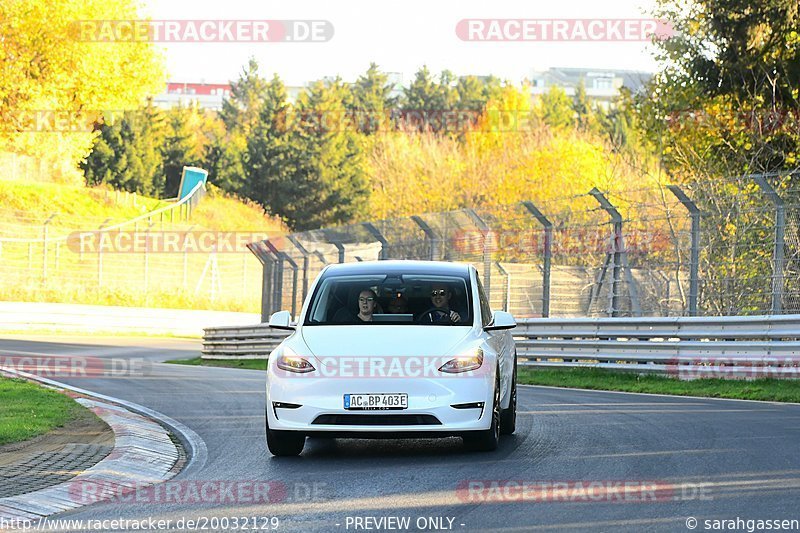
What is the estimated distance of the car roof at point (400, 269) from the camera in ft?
35.9

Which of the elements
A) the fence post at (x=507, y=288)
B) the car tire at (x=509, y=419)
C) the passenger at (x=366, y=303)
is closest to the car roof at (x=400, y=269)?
the passenger at (x=366, y=303)

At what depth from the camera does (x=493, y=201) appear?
68.7m

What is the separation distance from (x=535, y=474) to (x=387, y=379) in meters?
1.46

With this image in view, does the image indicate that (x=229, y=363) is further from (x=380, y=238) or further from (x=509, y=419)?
(x=509, y=419)

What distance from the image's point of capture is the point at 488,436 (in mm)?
9648

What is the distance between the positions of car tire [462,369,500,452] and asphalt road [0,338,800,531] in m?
0.10

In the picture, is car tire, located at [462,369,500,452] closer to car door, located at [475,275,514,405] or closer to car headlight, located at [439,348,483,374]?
car headlight, located at [439,348,483,374]

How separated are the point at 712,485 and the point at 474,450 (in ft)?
8.08

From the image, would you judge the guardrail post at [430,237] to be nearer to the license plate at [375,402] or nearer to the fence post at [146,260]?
the license plate at [375,402]

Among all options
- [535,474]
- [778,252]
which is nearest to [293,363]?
[535,474]

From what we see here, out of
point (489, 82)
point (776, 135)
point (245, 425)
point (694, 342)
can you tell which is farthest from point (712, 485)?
point (489, 82)

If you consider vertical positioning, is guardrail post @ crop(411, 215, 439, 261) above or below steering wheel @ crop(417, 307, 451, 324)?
above

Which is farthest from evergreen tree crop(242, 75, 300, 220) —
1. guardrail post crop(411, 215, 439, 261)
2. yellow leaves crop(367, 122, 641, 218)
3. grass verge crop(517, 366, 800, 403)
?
grass verge crop(517, 366, 800, 403)

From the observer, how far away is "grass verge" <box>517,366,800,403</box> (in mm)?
15131
